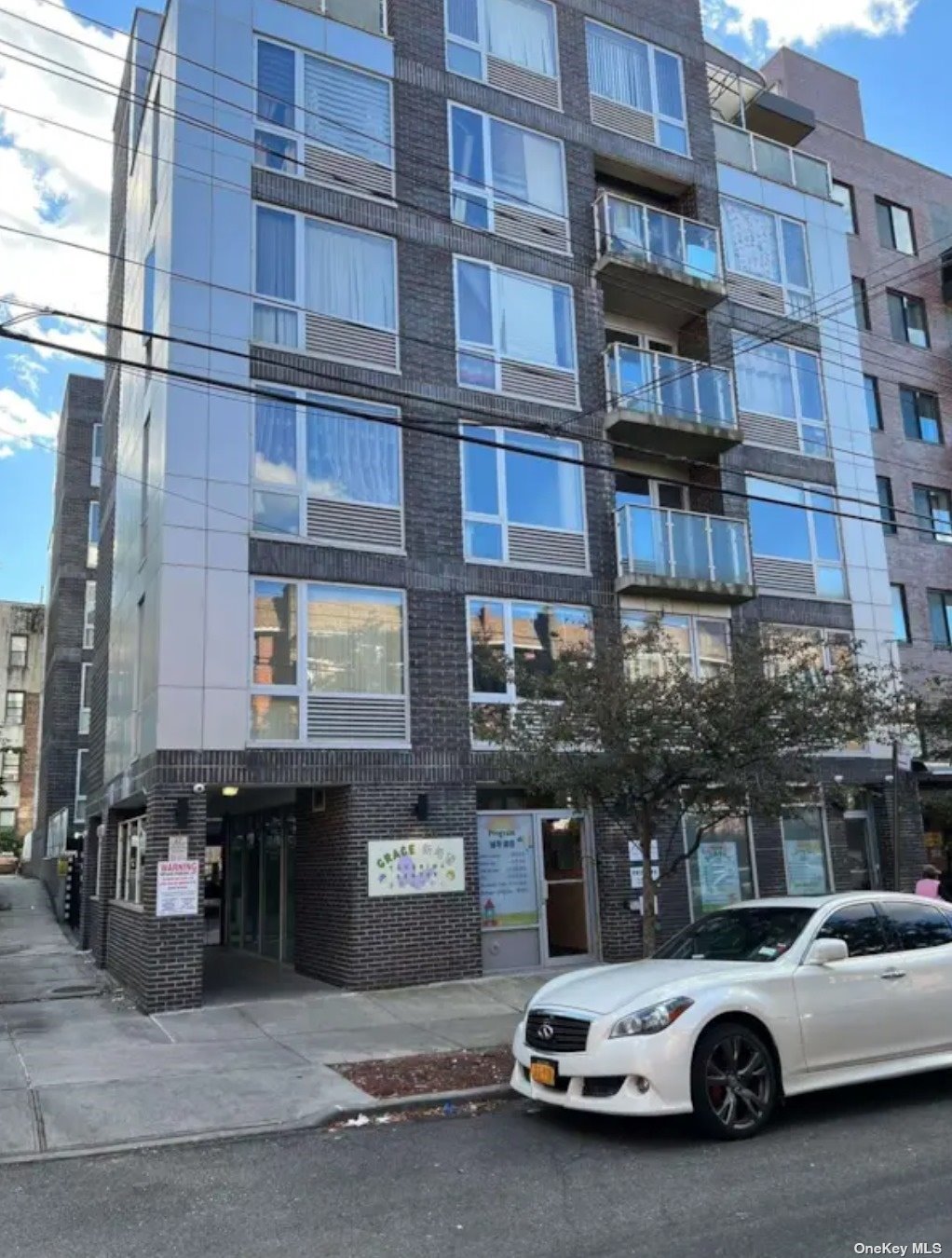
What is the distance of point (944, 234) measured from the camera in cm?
2714

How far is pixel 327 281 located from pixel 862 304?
15154 millimetres

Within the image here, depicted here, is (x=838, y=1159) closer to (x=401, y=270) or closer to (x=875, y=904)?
(x=875, y=904)

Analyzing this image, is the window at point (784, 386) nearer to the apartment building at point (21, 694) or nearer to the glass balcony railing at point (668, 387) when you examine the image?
the glass balcony railing at point (668, 387)

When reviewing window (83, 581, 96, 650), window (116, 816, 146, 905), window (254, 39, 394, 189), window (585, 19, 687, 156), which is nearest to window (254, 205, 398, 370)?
window (254, 39, 394, 189)

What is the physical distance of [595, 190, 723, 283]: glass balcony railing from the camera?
1758 cm

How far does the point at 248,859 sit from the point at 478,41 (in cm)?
1471

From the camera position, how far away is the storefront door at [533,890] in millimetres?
14406

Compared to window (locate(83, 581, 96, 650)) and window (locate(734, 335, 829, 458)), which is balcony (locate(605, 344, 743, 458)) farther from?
window (locate(83, 581, 96, 650))

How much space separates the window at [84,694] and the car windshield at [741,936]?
3281 centimetres

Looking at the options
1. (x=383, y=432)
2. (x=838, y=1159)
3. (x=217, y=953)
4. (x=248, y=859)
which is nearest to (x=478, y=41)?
(x=383, y=432)

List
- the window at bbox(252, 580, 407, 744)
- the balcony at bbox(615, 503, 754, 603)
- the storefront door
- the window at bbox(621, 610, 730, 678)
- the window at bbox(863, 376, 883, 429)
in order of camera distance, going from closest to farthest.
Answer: the window at bbox(252, 580, 407, 744), the storefront door, the balcony at bbox(615, 503, 754, 603), the window at bbox(621, 610, 730, 678), the window at bbox(863, 376, 883, 429)

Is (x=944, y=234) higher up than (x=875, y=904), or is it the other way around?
(x=944, y=234)

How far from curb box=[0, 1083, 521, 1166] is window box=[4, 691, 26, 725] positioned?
183 feet

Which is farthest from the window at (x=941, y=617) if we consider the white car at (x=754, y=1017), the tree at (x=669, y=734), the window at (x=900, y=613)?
the white car at (x=754, y=1017)
